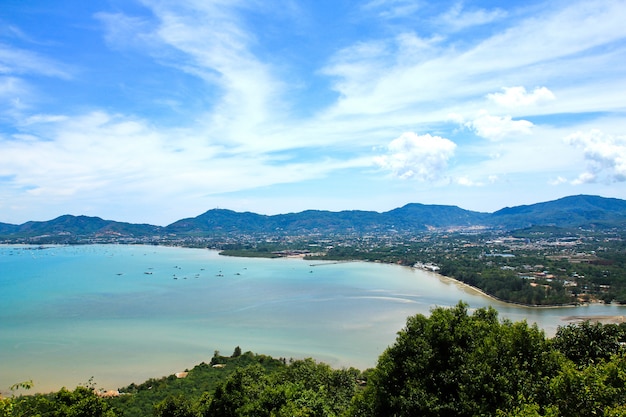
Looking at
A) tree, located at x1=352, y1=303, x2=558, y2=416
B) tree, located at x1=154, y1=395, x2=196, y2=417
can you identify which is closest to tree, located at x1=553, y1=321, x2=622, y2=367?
tree, located at x1=352, y1=303, x2=558, y2=416

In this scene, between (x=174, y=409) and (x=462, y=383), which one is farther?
(x=174, y=409)

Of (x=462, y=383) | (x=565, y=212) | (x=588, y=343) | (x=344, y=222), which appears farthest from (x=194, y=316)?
(x=565, y=212)

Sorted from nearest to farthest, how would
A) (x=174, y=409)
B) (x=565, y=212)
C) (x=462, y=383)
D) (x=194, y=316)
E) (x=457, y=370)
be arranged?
(x=462, y=383)
(x=457, y=370)
(x=174, y=409)
(x=194, y=316)
(x=565, y=212)

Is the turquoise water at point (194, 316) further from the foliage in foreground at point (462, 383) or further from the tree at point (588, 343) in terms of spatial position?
the foliage in foreground at point (462, 383)

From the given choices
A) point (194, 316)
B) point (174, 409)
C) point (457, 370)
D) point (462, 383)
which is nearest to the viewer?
point (462, 383)

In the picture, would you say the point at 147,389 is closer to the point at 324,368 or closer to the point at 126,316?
the point at 324,368

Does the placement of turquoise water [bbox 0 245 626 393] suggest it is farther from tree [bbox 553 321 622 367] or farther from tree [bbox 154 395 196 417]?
tree [bbox 553 321 622 367]

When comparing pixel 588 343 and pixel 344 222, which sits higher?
pixel 344 222

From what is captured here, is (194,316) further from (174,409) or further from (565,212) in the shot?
(565,212)
